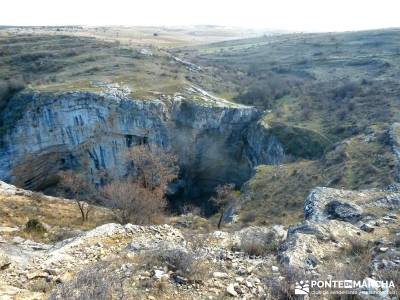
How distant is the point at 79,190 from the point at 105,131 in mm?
11227

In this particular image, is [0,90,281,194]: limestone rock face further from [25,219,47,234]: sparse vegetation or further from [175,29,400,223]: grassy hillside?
[25,219,47,234]: sparse vegetation

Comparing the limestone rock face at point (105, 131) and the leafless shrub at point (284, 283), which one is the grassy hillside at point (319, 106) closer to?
the limestone rock face at point (105, 131)

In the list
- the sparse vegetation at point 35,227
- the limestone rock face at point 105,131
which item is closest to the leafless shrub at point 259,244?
the sparse vegetation at point 35,227

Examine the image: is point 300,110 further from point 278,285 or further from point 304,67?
point 278,285

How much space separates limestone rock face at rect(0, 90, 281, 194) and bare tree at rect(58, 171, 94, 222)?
4335mm

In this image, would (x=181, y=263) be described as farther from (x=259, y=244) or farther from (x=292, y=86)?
(x=292, y=86)

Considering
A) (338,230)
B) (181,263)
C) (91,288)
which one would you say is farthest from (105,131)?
(91,288)

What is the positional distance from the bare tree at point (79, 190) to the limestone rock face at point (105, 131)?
434 cm

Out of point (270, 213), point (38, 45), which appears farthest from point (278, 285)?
point (38, 45)

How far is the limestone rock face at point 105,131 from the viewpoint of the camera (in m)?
35.3

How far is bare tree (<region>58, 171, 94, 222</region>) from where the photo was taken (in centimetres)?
2142

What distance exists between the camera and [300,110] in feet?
123

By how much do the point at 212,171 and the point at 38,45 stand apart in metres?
34.0

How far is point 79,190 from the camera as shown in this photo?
84.5 ft
